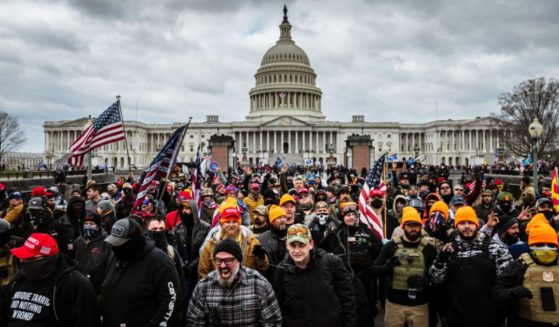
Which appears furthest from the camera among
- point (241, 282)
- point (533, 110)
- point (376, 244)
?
point (533, 110)

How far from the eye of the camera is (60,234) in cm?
675

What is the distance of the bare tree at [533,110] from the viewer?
4506 centimetres

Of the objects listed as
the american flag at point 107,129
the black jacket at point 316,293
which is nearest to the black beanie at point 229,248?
the black jacket at point 316,293

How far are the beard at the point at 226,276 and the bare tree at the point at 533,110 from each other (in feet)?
151

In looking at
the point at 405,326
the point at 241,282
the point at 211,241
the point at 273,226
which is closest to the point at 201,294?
the point at 241,282

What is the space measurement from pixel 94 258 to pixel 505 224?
17.3ft

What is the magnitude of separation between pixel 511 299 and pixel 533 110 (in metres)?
46.9

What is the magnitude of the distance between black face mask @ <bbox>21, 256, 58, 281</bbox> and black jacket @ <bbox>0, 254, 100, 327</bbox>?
0.04 metres

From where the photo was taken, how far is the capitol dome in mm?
116688

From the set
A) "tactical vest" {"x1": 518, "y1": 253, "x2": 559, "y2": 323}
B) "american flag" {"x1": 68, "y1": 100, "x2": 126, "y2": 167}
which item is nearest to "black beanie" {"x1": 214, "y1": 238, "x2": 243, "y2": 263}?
"tactical vest" {"x1": 518, "y1": 253, "x2": 559, "y2": 323}

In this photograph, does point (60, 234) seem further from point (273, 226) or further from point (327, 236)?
point (327, 236)

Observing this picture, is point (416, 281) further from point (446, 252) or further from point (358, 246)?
point (358, 246)

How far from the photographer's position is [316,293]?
14.8 feet

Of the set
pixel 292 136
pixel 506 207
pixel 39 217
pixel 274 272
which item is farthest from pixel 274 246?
pixel 292 136
